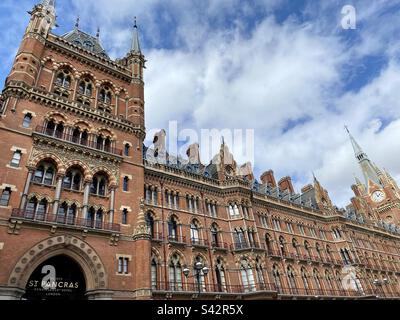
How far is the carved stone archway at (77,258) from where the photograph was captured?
19.5 meters

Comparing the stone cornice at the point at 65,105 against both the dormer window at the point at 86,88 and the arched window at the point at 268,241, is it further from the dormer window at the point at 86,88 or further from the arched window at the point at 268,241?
the arched window at the point at 268,241

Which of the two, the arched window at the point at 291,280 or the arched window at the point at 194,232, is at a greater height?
the arched window at the point at 194,232

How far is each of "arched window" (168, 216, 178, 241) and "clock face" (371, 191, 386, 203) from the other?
75.6 meters

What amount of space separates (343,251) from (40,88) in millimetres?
48758

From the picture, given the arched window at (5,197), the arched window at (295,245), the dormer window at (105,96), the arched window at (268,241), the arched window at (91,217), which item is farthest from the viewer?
the arched window at (295,245)

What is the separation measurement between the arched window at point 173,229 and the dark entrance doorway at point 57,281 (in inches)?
390

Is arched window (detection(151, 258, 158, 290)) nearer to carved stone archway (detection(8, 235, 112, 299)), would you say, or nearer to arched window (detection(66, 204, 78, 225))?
carved stone archway (detection(8, 235, 112, 299))

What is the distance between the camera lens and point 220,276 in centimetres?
3098

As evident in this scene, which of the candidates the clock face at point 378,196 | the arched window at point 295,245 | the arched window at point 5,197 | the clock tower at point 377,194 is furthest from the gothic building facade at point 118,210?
the clock face at point 378,196

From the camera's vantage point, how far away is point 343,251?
47781 millimetres

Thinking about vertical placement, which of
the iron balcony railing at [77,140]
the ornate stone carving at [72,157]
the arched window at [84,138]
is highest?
the arched window at [84,138]
